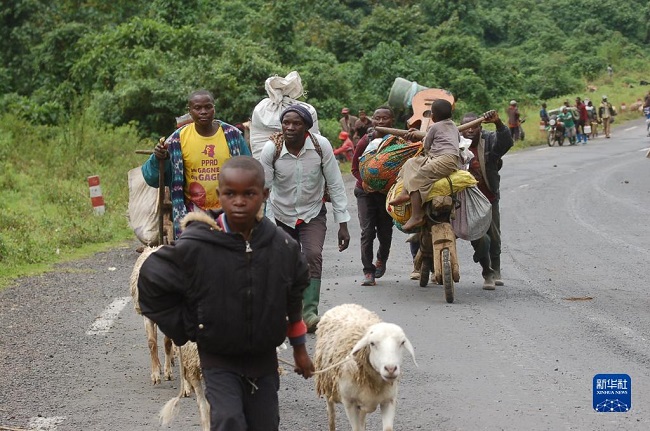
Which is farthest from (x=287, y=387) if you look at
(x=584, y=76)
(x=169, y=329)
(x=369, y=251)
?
(x=584, y=76)

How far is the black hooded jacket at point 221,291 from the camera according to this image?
4527 mm

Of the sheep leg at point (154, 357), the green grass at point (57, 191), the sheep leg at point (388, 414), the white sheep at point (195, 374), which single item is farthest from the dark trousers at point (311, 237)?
the green grass at point (57, 191)

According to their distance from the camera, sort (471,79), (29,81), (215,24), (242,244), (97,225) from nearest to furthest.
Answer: (242,244)
(97,225)
(29,81)
(215,24)
(471,79)

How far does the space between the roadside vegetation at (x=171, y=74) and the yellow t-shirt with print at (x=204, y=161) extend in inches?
285

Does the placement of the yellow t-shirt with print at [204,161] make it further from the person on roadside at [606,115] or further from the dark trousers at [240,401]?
the person on roadside at [606,115]

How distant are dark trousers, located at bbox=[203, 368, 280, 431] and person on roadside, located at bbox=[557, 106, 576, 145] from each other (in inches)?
1476

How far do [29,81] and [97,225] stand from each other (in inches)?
736

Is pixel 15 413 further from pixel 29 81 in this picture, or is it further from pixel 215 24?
pixel 215 24

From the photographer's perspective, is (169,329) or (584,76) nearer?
(169,329)

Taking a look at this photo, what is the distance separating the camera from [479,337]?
358 inches

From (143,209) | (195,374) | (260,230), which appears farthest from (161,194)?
(260,230)

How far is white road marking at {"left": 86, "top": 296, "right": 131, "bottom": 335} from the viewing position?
9898 mm

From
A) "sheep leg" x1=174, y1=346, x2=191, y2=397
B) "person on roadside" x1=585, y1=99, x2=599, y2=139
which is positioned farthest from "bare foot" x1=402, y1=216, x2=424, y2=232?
"person on roadside" x1=585, y1=99, x2=599, y2=139

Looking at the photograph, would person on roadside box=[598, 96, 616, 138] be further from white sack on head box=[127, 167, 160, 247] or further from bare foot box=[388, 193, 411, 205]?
white sack on head box=[127, 167, 160, 247]
